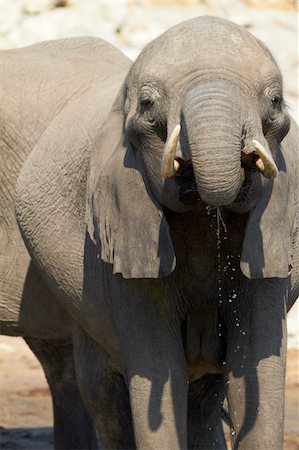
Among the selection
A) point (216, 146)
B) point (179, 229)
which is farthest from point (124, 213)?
point (216, 146)

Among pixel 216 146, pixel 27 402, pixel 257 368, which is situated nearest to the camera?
pixel 216 146

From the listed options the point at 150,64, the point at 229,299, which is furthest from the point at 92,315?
the point at 150,64

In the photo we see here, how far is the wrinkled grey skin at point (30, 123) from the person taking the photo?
4.90 meters

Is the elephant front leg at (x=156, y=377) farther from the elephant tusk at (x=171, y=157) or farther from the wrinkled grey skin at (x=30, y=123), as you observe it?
the wrinkled grey skin at (x=30, y=123)

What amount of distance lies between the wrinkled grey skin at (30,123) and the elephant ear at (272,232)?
3.40 ft

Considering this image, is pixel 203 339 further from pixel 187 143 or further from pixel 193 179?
pixel 187 143

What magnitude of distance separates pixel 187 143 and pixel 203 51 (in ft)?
0.81

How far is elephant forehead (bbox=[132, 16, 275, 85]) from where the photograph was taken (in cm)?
362

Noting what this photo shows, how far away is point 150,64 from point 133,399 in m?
A: 0.84

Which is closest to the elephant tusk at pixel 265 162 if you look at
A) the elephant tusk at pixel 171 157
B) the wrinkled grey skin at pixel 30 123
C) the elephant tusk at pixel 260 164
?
the elephant tusk at pixel 260 164

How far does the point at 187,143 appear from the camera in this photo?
351 cm

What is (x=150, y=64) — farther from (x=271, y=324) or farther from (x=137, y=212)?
(x=271, y=324)

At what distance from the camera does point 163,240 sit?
3793 millimetres

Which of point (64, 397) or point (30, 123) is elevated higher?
point (30, 123)
